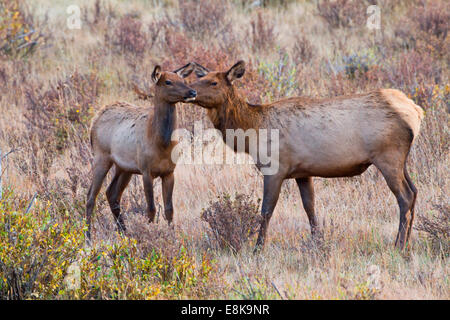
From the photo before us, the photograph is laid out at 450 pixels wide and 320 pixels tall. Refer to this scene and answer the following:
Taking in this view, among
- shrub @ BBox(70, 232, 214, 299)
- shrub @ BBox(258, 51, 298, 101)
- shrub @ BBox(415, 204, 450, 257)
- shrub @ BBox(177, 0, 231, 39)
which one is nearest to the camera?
shrub @ BBox(70, 232, 214, 299)

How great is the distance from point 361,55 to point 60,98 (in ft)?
18.6

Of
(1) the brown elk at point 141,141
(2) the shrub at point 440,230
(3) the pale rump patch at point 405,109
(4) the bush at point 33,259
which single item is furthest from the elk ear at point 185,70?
(2) the shrub at point 440,230

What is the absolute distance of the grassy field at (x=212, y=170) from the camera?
5.37 meters

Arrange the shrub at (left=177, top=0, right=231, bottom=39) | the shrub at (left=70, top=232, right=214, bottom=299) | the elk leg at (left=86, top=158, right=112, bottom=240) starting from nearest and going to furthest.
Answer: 1. the shrub at (left=70, top=232, right=214, bottom=299)
2. the elk leg at (left=86, top=158, right=112, bottom=240)
3. the shrub at (left=177, top=0, right=231, bottom=39)

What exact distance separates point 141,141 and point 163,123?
0.39 meters

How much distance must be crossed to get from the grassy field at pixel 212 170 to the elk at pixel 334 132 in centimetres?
40

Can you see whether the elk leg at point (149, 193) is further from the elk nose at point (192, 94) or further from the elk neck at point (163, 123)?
the elk nose at point (192, 94)

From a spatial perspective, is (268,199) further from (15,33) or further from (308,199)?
(15,33)

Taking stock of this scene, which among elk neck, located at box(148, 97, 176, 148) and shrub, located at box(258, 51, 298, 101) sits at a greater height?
elk neck, located at box(148, 97, 176, 148)

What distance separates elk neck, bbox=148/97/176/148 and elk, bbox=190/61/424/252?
0.44 metres

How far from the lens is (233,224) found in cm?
657

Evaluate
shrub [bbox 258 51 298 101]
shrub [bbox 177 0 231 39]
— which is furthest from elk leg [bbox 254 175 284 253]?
shrub [bbox 177 0 231 39]

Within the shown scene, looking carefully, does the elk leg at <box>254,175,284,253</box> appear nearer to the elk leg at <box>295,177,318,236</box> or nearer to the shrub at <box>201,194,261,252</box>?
the shrub at <box>201,194,261,252</box>

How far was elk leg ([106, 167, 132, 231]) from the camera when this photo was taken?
26.2ft
